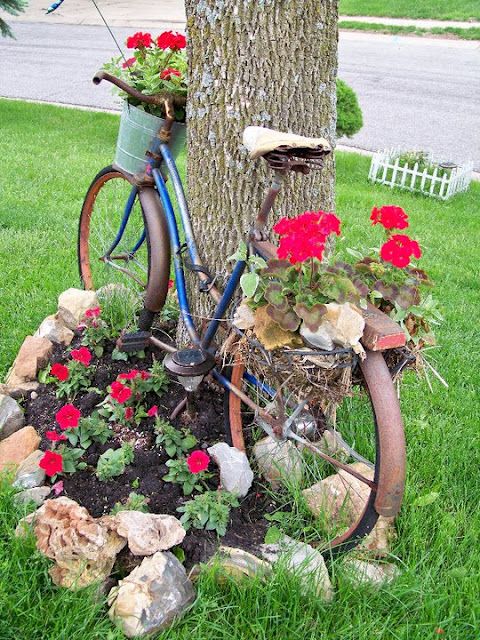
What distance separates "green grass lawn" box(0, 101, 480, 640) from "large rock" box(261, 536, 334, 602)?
39mm

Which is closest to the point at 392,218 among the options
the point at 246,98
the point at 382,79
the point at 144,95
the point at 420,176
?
the point at 246,98

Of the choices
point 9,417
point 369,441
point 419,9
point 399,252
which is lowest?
point 9,417

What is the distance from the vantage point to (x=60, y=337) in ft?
11.0

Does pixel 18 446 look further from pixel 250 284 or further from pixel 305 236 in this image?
pixel 305 236

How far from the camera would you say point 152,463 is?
8.60ft

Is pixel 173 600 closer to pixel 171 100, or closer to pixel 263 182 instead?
pixel 263 182

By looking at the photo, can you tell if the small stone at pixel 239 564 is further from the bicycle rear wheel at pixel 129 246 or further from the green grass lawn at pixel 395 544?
the bicycle rear wheel at pixel 129 246

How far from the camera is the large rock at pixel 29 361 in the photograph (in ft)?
10.4

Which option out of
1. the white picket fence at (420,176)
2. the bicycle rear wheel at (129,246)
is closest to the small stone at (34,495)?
the bicycle rear wheel at (129,246)

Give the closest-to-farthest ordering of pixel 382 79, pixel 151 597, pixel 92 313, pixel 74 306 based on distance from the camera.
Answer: pixel 151 597 → pixel 92 313 → pixel 74 306 → pixel 382 79

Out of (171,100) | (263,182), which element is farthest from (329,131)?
(171,100)

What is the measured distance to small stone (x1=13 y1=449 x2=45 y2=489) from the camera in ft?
8.19

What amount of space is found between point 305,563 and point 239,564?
21 centimetres

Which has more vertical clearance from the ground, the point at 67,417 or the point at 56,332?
Result: the point at 67,417
